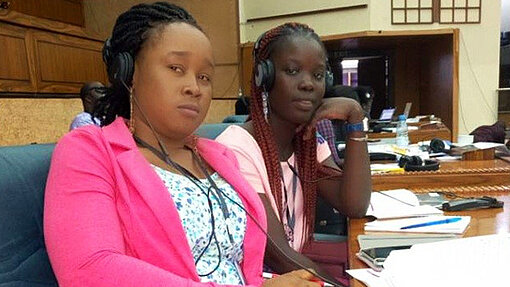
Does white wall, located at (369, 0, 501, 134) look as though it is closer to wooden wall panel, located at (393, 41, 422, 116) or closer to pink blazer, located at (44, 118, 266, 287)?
wooden wall panel, located at (393, 41, 422, 116)

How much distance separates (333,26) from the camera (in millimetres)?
6211

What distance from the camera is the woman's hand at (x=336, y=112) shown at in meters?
1.18

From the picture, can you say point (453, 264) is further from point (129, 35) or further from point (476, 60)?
point (476, 60)

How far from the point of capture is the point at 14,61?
3635 mm

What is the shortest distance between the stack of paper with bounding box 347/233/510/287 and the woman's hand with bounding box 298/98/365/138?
0.49 m

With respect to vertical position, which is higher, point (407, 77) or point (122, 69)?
point (122, 69)

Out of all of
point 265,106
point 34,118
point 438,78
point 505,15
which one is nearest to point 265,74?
point 265,106

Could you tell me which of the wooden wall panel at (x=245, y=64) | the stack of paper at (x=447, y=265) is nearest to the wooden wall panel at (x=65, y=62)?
the wooden wall panel at (x=245, y=64)

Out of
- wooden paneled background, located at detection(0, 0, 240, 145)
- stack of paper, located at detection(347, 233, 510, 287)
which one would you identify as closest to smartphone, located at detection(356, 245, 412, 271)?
stack of paper, located at detection(347, 233, 510, 287)

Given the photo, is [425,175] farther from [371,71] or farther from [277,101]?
[371,71]

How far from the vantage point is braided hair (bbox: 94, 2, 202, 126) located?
0.83 m

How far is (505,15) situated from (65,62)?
733 centimetres

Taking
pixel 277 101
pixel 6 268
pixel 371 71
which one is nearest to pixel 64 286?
pixel 6 268

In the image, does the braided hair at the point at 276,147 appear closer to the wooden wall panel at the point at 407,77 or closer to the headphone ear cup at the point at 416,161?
the headphone ear cup at the point at 416,161
